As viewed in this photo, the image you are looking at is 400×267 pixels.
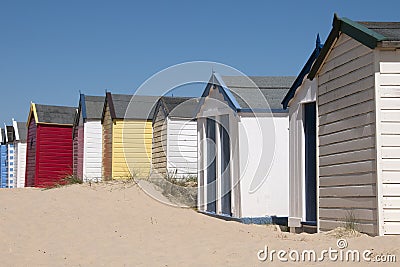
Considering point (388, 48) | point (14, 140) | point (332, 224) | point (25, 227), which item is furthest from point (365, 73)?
point (14, 140)

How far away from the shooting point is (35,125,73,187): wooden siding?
79.4 ft

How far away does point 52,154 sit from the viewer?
2444 cm

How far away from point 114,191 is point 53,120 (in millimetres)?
9675

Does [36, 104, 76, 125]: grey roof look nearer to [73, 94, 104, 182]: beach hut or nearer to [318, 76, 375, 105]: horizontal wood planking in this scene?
[73, 94, 104, 182]: beach hut

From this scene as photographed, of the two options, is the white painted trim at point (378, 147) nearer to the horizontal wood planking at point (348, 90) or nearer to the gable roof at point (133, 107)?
the horizontal wood planking at point (348, 90)

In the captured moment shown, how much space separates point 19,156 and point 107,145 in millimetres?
8170

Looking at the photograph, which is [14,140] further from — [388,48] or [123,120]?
[388,48]

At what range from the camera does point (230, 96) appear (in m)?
13.2

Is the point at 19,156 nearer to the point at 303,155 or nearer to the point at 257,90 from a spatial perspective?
the point at 257,90

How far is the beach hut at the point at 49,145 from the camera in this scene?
2420cm

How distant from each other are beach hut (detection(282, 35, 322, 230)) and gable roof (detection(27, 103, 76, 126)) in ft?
50.6

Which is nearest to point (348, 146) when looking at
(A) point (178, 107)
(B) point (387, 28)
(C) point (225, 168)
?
(B) point (387, 28)

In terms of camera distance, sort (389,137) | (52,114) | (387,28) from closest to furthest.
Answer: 1. (389,137)
2. (387,28)
3. (52,114)

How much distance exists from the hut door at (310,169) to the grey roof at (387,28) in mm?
2591
